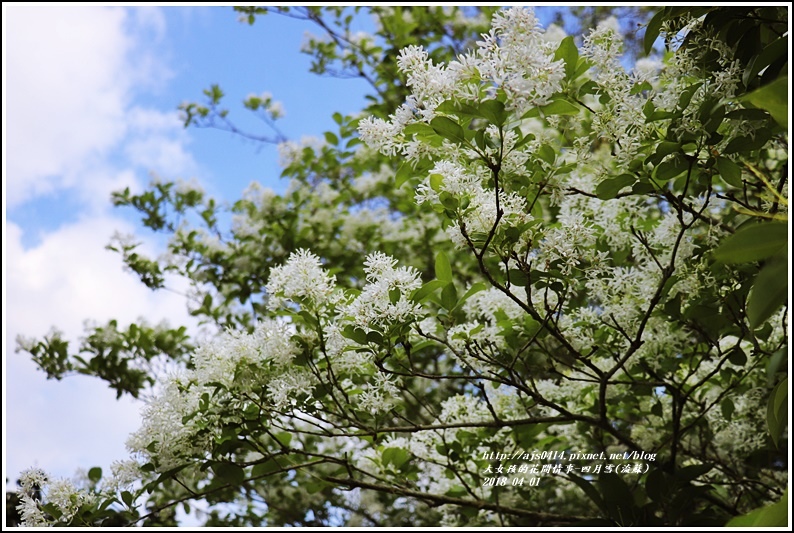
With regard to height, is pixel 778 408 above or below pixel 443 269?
below

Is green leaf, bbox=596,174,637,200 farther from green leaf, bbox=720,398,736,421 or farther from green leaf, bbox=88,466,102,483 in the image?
green leaf, bbox=88,466,102,483

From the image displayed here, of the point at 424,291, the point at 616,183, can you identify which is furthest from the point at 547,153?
the point at 424,291

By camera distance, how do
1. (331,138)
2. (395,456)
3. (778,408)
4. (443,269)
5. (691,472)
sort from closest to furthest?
1. (778,408)
2. (443,269)
3. (691,472)
4. (395,456)
5. (331,138)

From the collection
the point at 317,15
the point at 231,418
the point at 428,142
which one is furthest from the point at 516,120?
the point at 317,15

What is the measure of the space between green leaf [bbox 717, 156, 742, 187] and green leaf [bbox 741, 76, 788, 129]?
50cm

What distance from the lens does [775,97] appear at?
0.76 meters

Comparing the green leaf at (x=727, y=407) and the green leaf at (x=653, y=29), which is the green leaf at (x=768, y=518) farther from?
the green leaf at (x=727, y=407)

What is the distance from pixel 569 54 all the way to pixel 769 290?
2.11ft

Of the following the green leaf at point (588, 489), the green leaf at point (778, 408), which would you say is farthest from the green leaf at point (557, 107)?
the green leaf at point (588, 489)

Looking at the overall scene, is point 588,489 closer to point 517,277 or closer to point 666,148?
point 517,277

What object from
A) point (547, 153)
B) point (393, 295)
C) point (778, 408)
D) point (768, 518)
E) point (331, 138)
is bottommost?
point (768, 518)

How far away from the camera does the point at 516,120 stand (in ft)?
3.69

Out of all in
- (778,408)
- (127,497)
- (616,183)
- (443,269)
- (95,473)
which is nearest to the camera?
(778,408)

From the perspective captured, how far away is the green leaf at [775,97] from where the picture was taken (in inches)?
29.5
